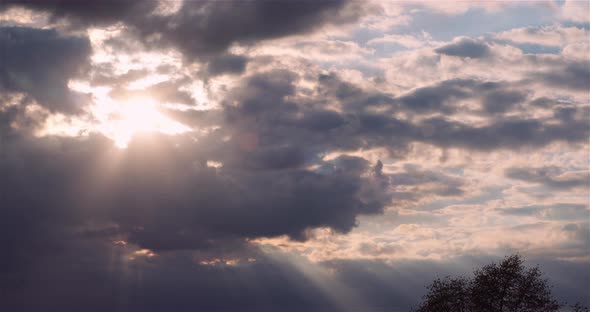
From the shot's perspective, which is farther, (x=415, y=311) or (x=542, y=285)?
(x=415, y=311)

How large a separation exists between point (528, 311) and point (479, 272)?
9635mm

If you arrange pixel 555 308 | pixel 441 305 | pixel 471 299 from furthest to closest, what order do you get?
1. pixel 441 305
2. pixel 471 299
3. pixel 555 308

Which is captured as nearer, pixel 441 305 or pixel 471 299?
pixel 471 299

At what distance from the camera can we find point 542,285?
87250mm

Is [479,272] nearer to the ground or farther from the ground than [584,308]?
farther from the ground

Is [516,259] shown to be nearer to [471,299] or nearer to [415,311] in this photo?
[471,299]

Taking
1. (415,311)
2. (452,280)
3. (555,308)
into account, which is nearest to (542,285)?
(555,308)

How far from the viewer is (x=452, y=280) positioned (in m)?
99.4

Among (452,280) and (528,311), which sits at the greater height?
(452,280)

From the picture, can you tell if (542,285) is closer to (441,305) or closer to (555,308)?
(555,308)

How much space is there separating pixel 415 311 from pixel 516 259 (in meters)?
20.8

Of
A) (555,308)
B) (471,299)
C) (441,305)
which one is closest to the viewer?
(555,308)

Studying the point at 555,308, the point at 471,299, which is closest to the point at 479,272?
the point at 471,299

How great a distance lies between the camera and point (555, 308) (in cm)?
8562
